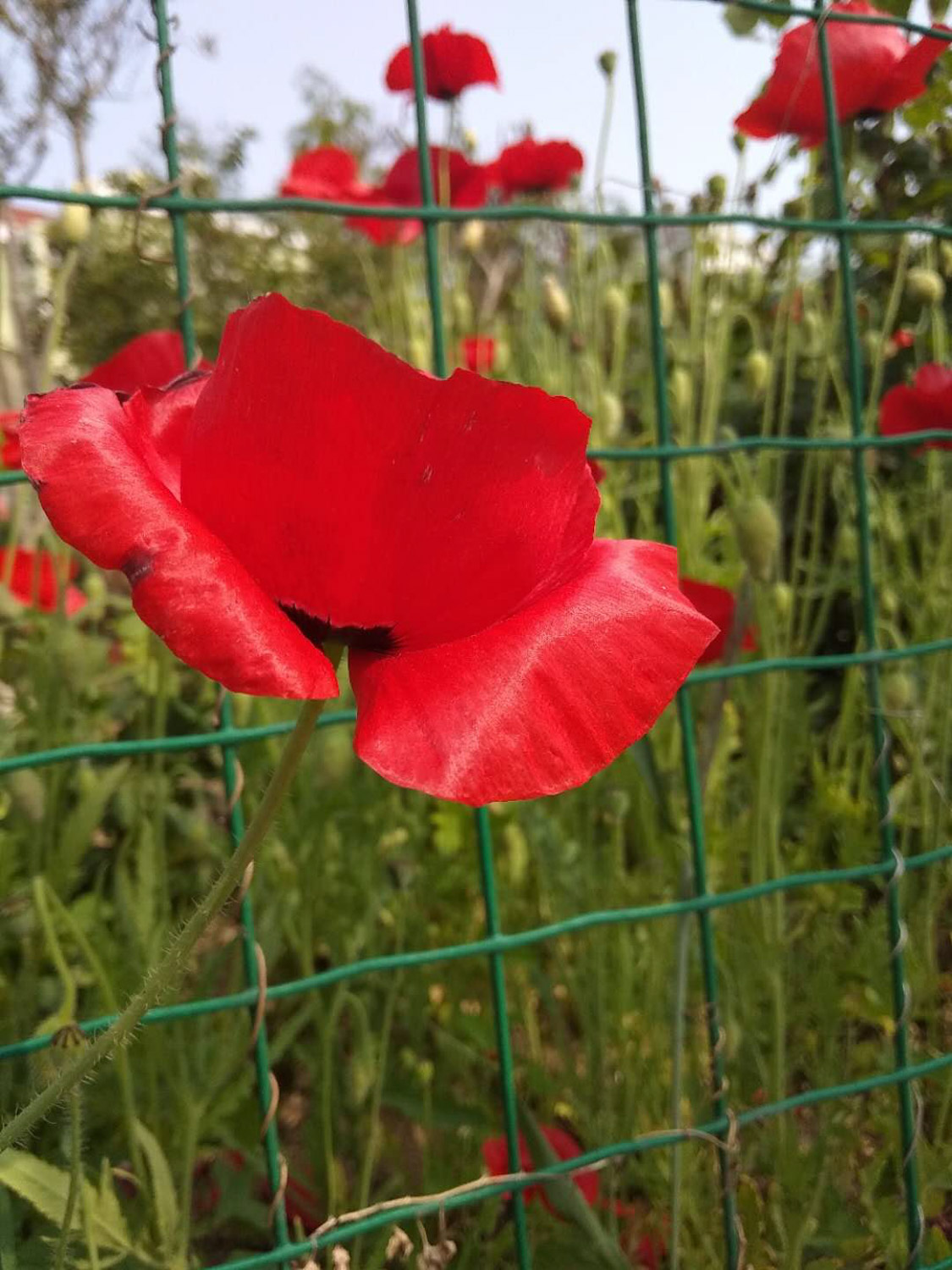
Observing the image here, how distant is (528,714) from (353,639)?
0.21 ft

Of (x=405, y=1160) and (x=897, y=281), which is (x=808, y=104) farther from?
(x=405, y=1160)

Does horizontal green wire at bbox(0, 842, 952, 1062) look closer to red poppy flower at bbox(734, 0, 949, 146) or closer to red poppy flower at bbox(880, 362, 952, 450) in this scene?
red poppy flower at bbox(880, 362, 952, 450)

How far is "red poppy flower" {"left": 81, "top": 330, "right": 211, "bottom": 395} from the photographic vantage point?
57 centimetres

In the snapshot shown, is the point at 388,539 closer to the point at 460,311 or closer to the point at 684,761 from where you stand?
the point at 684,761

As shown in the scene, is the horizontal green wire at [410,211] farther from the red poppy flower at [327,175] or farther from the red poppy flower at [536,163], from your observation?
the red poppy flower at [536,163]

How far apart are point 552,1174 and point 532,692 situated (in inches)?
17.4

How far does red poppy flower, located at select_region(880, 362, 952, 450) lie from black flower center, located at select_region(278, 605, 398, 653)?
26.7 inches

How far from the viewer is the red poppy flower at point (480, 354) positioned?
4.51ft

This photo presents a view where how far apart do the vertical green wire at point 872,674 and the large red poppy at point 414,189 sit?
36cm

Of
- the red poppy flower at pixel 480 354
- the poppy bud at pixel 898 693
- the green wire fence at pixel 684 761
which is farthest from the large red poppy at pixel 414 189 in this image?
the poppy bud at pixel 898 693

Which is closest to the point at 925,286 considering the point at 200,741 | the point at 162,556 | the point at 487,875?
the point at 487,875

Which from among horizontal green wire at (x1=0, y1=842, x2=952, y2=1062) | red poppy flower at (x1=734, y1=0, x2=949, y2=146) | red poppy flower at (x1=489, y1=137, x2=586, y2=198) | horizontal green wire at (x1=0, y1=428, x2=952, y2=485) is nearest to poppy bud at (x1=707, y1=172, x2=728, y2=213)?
red poppy flower at (x1=489, y1=137, x2=586, y2=198)

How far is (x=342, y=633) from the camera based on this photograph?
0.35 metres

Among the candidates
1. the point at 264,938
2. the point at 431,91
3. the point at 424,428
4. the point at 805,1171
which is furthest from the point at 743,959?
the point at 431,91
